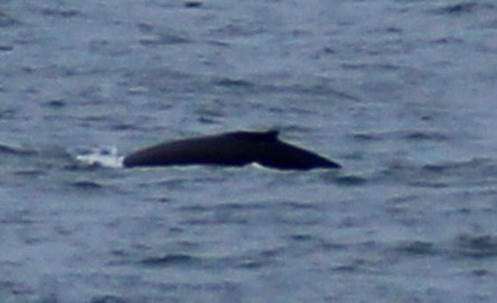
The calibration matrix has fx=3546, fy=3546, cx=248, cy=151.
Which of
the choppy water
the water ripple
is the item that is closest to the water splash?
the choppy water

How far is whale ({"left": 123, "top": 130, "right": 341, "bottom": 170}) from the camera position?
105 ft

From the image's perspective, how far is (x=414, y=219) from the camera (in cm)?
3009

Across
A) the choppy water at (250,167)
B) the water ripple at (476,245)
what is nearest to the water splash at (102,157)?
the choppy water at (250,167)

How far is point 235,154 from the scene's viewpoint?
32.2 meters

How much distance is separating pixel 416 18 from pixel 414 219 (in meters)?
17.3

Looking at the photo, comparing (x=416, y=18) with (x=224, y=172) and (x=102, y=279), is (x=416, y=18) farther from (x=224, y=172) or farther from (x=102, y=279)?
(x=102, y=279)

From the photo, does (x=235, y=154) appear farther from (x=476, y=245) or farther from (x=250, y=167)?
(x=476, y=245)

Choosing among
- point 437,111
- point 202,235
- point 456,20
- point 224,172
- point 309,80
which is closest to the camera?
point 202,235

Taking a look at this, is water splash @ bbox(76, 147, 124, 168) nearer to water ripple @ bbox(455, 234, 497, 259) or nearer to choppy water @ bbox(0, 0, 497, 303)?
choppy water @ bbox(0, 0, 497, 303)

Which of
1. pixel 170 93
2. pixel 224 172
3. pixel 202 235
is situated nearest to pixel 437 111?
pixel 170 93

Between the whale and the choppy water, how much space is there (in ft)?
0.38

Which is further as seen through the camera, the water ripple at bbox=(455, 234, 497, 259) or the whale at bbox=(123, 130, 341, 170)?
the whale at bbox=(123, 130, 341, 170)

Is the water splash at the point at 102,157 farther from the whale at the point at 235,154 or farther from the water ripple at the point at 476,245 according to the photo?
the water ripple at the point at 476,245

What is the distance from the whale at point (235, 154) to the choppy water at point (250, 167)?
0.12 metres
